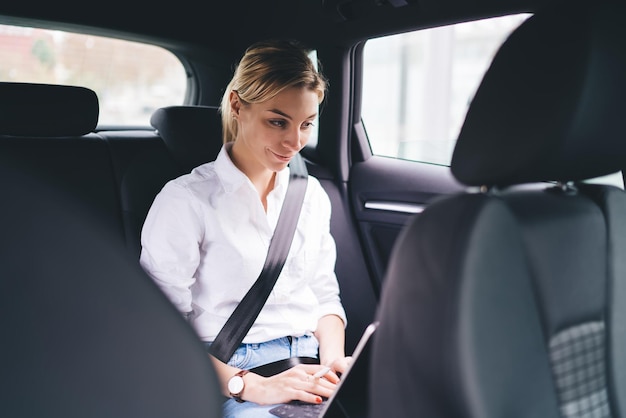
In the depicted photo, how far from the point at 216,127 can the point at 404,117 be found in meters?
2.92

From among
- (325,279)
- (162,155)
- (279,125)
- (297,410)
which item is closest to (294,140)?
(279,125)

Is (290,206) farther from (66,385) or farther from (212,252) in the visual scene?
(66,385)

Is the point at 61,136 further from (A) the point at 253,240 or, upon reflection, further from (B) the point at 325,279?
(B) the point at 325,279

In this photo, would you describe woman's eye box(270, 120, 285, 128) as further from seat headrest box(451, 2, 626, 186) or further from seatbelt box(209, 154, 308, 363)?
seat headrest box(451, 2, 626, 186)

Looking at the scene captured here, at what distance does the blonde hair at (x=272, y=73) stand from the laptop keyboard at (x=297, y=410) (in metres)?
0.80

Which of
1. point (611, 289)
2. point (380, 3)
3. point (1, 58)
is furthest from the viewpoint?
point (1, 58)

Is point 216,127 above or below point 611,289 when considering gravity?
above

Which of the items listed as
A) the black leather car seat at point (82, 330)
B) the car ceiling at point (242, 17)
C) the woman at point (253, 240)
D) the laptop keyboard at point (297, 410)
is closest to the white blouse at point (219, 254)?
the woman at point (253, 240)

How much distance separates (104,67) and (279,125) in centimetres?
146

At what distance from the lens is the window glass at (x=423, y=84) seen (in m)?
2.18

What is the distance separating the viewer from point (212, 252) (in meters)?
1.62

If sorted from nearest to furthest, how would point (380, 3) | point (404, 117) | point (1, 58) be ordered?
point (380, 3) < point (1, 58) < point (404, 117)

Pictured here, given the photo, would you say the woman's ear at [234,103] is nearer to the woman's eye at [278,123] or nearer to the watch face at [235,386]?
the woman's eye at [278,123]

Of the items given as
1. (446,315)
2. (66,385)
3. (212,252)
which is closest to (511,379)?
(446,315)
